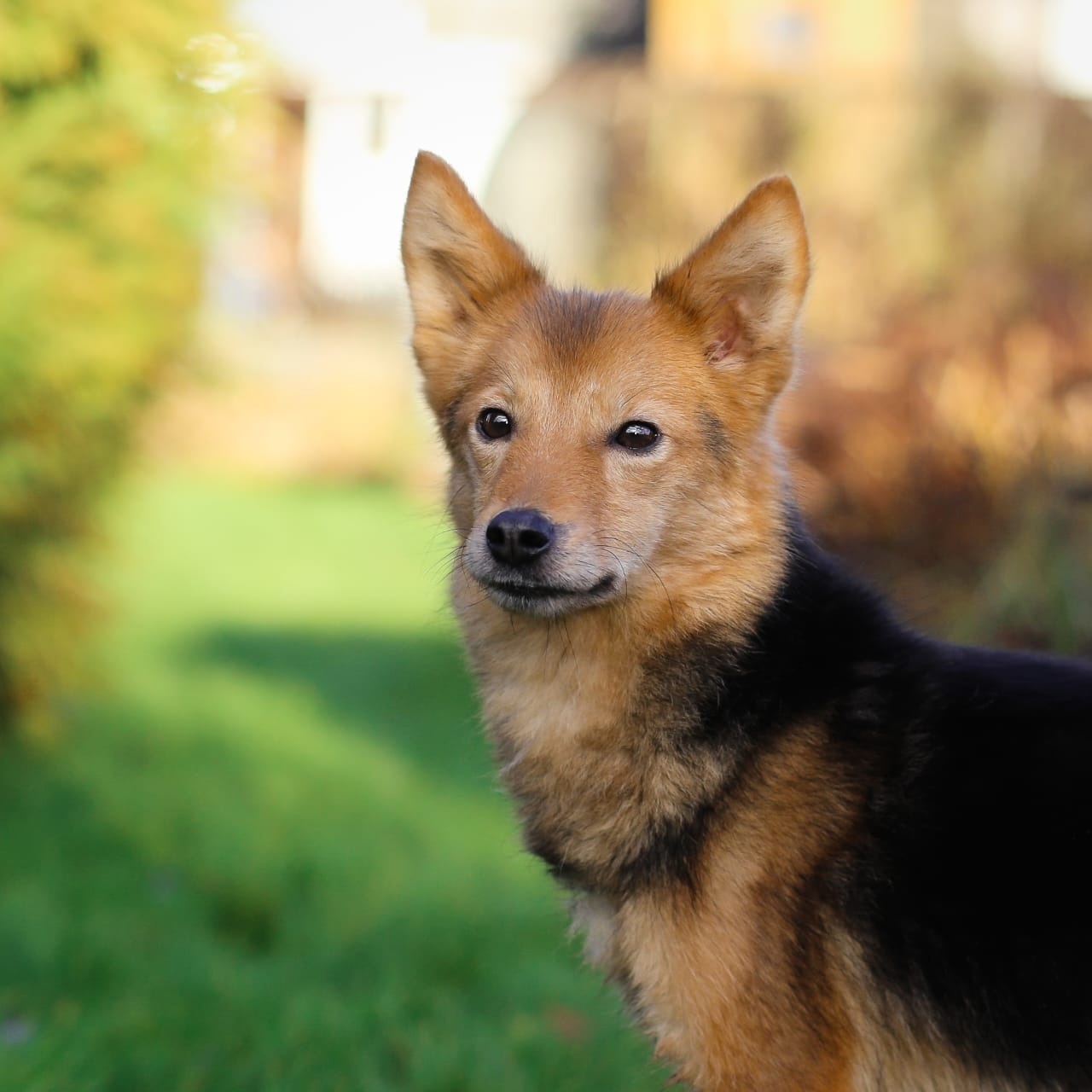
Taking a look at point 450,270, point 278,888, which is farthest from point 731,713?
point 278,888

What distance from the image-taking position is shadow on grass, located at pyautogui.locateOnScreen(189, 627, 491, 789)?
786 cm

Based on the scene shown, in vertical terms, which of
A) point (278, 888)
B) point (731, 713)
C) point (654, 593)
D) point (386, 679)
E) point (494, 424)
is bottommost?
point (386, 679)

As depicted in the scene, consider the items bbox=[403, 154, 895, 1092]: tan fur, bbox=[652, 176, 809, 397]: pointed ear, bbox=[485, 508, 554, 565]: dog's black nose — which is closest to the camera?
bbox=[403, 154, 895, 1092]: tan fur

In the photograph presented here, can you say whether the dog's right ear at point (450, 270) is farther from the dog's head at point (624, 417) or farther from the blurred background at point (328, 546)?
the blurred background at point (328, 546)

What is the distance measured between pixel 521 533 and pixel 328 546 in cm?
1082

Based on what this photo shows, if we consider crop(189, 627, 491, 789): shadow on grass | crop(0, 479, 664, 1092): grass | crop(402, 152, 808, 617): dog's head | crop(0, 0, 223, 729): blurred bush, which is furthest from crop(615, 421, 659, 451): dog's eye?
crop(189, 627, 491, 789): shadow on grass

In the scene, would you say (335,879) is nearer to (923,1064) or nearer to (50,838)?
(50,838)

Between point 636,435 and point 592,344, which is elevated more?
point 592,344

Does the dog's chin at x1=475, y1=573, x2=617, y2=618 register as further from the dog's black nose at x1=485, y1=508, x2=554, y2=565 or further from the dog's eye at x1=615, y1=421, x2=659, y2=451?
the dog's eye at x1=615, y1=421, x2=659, y2=451

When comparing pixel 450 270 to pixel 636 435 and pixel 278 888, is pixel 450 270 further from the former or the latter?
pixel 278 888

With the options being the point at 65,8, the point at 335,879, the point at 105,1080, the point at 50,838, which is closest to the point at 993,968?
the point at 105,1080

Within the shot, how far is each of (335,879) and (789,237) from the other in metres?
3.57

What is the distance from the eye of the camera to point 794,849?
2.81 m

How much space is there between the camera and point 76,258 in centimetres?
579
